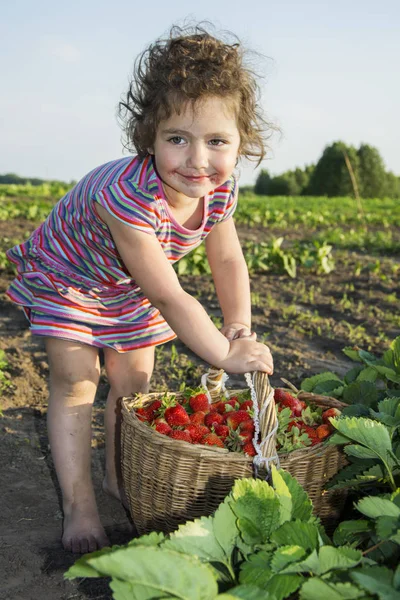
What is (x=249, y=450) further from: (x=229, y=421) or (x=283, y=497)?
(x=283, y=497)

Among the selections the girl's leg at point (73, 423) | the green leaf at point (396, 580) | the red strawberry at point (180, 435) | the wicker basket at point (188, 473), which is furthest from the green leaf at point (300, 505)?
the girl's leg at point (73, 423)

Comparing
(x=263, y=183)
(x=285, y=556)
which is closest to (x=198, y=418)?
(x=285, y=556)

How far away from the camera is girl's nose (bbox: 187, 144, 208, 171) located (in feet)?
7.75

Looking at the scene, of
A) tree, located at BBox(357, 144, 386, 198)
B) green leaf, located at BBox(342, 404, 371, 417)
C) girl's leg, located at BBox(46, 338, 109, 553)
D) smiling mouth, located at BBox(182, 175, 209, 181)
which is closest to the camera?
smiling mouth, located at BBox(182, 175, 209, 181)

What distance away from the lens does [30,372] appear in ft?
13.9

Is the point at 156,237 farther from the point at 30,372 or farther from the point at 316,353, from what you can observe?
the point at 316,353

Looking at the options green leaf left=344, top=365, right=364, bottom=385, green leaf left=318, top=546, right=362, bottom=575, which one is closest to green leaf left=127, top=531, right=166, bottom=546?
green leaf left=318, top=546, right=362, bottom=575

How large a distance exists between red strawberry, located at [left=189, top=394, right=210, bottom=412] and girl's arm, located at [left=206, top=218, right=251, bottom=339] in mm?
362

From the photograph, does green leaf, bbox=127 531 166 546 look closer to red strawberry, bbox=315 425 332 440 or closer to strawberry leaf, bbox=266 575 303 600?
strawberry leaf, bbox=266 575 303 600

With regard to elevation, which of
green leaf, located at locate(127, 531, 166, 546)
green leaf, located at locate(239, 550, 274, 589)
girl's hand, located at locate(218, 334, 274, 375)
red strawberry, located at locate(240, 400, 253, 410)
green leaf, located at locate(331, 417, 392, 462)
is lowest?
green leaf, located at locate(239, 550, 274, 589)

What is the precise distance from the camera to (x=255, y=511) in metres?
1.75

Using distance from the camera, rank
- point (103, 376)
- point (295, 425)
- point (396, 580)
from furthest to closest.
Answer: point (103, 376) → point (295, 425) → point (396, 580)

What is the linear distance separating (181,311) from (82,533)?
935 millimetres

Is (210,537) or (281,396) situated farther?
(281,396)
